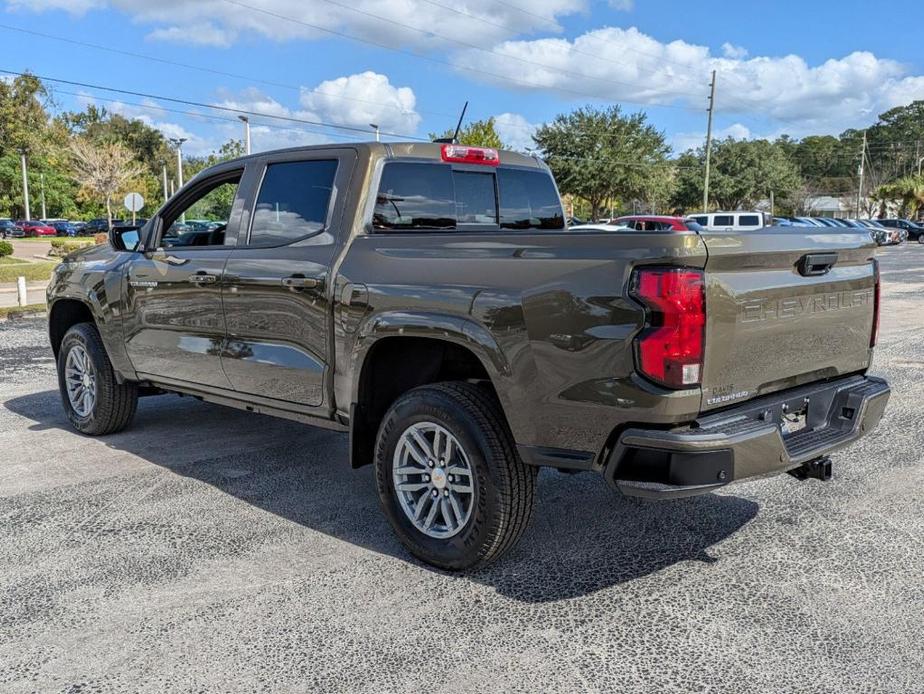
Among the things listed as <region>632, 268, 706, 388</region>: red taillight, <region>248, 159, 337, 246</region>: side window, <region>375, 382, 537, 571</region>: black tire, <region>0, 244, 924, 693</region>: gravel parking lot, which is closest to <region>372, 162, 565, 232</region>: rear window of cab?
<region>248, 159, 337, 246</region>: side window

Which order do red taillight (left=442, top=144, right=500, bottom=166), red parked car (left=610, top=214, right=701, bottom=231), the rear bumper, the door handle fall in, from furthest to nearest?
red parked car (left=610, top=214, right=701, bottom=231), red taillight (left=442, top=144, right=500, bottom=166), the door handle, the rear bumper

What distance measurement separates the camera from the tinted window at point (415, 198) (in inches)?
167

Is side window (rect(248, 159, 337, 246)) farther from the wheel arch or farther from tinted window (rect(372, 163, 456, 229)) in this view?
the wheel arch

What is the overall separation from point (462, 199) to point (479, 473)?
5.93 feet

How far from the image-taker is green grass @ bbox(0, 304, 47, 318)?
13946 mm

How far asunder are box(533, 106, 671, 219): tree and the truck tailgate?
50.0 m

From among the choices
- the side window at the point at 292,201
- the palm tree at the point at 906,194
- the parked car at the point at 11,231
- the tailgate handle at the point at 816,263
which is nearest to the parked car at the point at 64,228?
the parked car at the point at 11,231

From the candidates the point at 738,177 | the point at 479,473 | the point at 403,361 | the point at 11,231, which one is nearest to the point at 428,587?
the point at 479,473

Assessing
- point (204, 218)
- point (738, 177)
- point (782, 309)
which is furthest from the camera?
point (738, 177)

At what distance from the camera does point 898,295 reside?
16812 millimetres

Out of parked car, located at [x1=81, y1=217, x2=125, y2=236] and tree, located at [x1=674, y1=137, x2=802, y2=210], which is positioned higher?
tree, located at [x1=674, y1=137, x2=802, y2=210]

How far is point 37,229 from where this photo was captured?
205 ft

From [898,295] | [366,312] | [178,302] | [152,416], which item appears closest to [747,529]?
[366,312]

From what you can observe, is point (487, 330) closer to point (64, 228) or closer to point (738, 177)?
point (64, 228)
